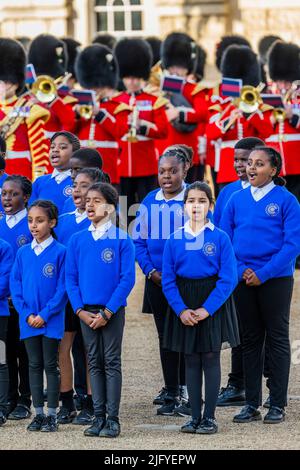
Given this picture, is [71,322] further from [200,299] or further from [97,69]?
[97,69]

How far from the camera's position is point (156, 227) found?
21.4 ft

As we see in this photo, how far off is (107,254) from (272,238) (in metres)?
0.74

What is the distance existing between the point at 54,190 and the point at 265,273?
1.27 meters

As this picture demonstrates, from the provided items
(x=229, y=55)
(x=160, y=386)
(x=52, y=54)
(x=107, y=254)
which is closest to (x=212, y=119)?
(x=229, y=55)

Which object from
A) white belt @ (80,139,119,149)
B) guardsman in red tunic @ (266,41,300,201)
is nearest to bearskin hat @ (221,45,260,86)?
guardsman in red tunic @ (266,41,300,201)

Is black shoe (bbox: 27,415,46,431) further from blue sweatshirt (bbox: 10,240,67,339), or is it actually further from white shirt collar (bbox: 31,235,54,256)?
white shirt collar (bbox: 31,235,54,256)

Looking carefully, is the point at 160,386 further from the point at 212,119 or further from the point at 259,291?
the point at 212,119

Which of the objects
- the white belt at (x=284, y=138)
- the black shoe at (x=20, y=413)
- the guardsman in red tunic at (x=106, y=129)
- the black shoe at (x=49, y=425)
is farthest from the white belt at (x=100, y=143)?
the black shoe at (x=49, y=425)

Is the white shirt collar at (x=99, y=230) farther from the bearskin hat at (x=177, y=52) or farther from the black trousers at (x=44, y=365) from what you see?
the bearskin hat at (x=177, y=52)

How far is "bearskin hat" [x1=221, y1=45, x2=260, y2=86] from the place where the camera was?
1107cm

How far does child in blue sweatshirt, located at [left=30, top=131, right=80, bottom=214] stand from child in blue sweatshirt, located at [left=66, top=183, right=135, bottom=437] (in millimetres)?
870

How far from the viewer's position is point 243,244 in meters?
6.29

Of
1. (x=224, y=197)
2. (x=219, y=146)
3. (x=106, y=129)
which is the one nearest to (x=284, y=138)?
(x=219, y=146)

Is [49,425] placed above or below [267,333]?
below
